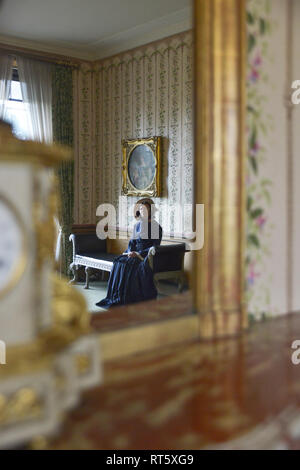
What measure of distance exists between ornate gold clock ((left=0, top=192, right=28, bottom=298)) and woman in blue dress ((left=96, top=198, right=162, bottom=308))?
5169 mm

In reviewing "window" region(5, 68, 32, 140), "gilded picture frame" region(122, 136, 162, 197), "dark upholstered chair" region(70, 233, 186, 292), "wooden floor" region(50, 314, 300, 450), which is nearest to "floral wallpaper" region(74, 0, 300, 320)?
"gilded picture frame" region(122, 136, 162, 197)

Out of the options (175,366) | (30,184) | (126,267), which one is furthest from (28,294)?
(126,267)

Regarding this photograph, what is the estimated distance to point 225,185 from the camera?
5.20 ft

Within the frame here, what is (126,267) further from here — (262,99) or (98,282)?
(262,99)

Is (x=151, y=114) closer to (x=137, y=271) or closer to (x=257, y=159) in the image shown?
(x=137, y=271)

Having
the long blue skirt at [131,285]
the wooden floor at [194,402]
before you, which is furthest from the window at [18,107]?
the wooden floor at [194,402]

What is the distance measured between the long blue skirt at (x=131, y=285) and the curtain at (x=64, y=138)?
201 cm

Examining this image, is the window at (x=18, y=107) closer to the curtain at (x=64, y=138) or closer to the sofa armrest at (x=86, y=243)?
the curtain at (x=64, y=138)

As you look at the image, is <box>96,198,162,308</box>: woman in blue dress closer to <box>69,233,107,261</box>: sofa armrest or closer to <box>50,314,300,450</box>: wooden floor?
<box>69,233,107,261</box>: sofa armrest

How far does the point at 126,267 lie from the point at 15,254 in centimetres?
534

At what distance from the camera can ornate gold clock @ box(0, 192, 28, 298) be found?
911mm

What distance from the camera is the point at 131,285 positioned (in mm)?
6141

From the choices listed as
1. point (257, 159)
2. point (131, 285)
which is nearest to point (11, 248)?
point (257, 159)

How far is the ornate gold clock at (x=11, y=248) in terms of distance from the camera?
0.91 meters
